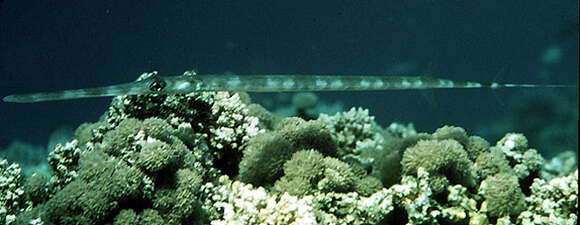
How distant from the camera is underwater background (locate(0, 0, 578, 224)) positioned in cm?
1445

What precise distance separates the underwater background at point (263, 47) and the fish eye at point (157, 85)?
9004 mm

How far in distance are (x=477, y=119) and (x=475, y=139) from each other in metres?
11.3

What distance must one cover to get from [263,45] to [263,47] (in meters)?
0.12

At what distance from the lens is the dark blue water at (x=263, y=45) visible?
14516 millimetres

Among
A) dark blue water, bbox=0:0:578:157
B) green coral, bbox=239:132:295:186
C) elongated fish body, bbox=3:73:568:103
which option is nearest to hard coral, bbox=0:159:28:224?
elongated fish body, bbox=3:73:568:103

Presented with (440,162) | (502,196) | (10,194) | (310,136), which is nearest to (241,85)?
(310,136)

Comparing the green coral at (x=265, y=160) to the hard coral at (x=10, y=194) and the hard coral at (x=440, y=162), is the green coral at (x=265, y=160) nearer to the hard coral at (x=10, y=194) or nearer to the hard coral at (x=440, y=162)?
the hard coral at (x=440, y=162)

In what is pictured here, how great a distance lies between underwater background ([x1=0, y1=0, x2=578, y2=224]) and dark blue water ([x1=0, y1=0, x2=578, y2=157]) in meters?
0.05

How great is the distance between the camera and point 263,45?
1530 cm

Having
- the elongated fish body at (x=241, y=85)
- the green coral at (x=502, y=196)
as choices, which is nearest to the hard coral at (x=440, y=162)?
the green coral at (x=502, y=196)

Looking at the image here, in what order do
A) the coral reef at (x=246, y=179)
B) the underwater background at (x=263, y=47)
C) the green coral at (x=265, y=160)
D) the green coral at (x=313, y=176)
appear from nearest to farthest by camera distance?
the coral reef at (x=246, y=179) → the green coral at (x=313, y=176) → the green coral at (x=265, y=160) → the underwater background at (x=263, y=47)

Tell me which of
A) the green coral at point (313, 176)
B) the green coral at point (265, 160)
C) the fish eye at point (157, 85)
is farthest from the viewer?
the green coral at point (265, 160)

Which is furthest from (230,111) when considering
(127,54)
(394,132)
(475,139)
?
(127,54)

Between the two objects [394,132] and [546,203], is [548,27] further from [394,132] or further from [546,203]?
[546,203]
